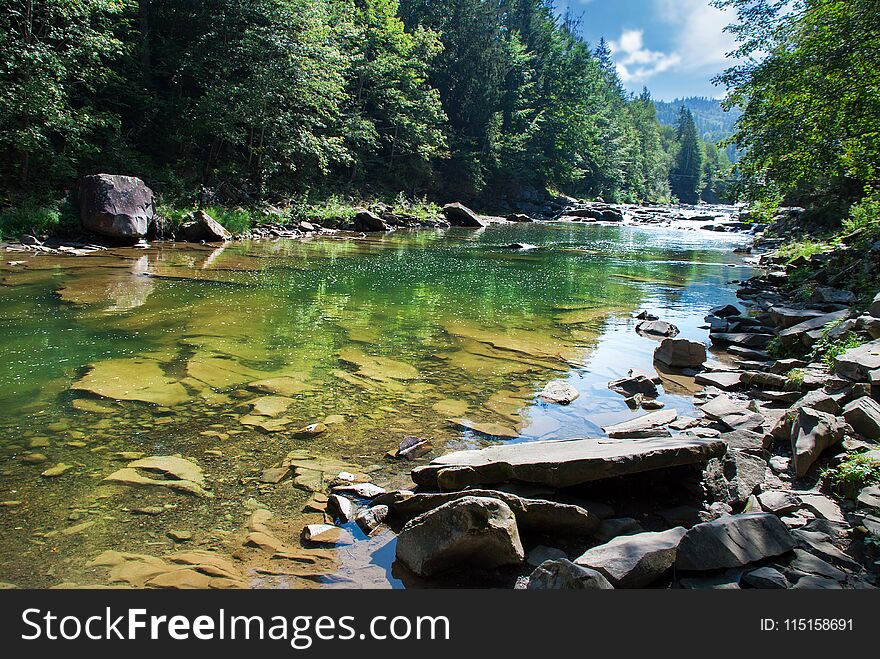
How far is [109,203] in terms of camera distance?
18.7 m

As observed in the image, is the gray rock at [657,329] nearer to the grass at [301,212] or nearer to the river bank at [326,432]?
the river bank at [326,432]

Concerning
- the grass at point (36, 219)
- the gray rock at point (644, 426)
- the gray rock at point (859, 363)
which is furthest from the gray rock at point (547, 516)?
the grass at point (36, 219)

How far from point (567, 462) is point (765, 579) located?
1313mm

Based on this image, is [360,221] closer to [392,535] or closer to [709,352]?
[709,352]

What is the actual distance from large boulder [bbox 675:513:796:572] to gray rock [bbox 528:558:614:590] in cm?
59

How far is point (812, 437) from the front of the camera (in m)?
4.33

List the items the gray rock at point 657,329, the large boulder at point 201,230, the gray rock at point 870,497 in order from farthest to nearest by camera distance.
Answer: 1. the large boulder at point 201,230
2. the gray rock at point 657,329
3. the gray rock at point 870,497

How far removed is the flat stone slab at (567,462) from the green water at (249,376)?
56cm

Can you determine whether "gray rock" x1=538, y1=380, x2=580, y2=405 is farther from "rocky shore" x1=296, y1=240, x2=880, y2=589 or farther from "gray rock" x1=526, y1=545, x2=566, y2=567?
"gray rock" x1=526, y1=545, x2=566, y2=567

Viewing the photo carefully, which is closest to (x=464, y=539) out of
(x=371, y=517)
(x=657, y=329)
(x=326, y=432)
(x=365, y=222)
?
(x=371, y=517)

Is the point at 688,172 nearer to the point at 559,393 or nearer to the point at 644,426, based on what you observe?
the point at 559,393

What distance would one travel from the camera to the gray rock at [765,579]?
2.84m

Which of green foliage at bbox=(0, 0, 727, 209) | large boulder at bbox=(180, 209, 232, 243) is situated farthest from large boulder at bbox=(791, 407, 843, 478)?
large boulder at bbox=(180, 209, 232, 243)

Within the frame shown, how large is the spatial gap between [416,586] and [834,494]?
3020mm
